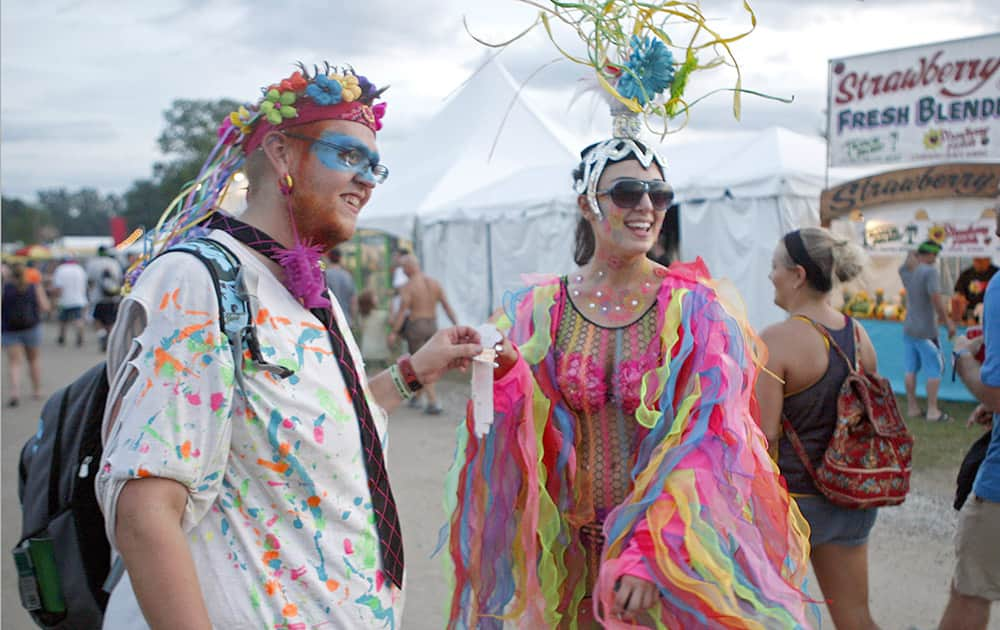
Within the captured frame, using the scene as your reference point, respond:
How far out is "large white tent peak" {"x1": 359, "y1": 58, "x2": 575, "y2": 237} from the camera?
15.2 metres

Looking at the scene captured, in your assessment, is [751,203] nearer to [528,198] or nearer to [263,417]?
[528,198]

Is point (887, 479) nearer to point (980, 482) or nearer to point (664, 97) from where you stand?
point (980, 482)

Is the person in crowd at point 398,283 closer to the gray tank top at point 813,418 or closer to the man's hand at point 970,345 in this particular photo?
the gray tank top at point 813,418

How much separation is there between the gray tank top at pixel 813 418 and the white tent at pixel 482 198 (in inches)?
364

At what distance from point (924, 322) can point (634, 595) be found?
24.8ft

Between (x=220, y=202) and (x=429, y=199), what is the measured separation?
522 inches

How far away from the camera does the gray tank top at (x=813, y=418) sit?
10.4 ft

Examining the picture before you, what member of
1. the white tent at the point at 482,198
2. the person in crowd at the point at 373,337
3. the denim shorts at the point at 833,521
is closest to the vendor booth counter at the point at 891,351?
the white tent at the point at 482,198

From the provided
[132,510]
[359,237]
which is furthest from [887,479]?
[359,237]

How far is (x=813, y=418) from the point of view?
3186mm

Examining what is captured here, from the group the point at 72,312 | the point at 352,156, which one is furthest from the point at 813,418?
the point at 72,312

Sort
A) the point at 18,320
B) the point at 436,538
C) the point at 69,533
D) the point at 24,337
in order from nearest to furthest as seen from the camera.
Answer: the point at 69,533 < the point at 436,538 < the point at 18,320 < the point at 24,337

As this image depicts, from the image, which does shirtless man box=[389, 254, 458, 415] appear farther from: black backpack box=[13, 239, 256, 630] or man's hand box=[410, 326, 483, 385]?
black backpack box=[13, 239, 256, 630]

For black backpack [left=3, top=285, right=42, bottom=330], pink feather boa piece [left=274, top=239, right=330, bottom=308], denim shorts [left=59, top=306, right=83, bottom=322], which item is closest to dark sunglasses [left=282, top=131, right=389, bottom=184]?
pink feather boa piece [left=274, top=239, right=330, bottom=308]
